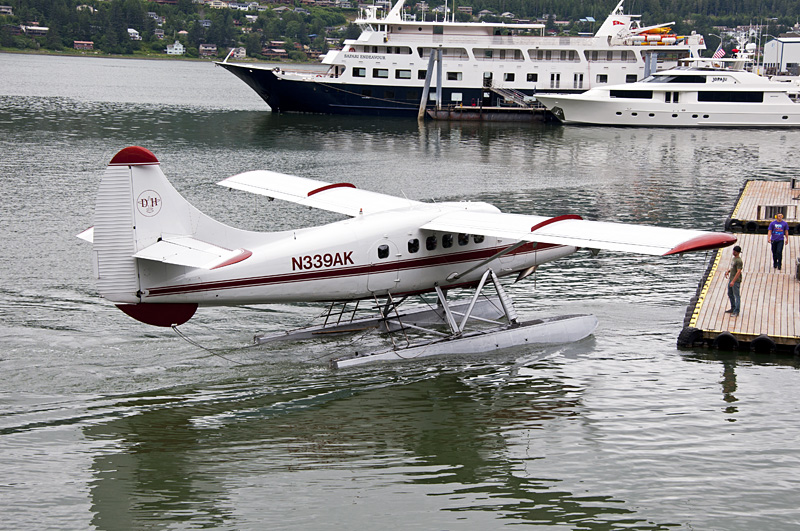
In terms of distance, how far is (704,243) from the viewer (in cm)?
1383

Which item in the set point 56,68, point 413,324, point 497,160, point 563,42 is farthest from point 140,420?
point 56,68

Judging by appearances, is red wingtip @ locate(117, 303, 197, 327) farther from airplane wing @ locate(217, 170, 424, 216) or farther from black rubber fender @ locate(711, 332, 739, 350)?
black rubber fender @ locate(711, 332, 739, 350)

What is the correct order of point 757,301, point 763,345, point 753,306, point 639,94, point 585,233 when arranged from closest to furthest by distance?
1. point 585,233
2. point 763,345
3. point 753,306
4. point 757,301
5. point 639,94

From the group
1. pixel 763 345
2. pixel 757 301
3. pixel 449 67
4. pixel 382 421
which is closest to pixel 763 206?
pixel 757 301

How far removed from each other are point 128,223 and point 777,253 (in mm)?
16635

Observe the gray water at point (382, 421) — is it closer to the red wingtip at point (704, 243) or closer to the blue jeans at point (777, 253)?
the blue jeans at point (777, 253)

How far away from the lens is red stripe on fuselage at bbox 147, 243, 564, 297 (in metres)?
14.9

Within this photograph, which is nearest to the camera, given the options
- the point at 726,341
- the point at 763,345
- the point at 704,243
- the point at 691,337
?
the point at 704,243

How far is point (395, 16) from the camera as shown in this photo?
78.7 m

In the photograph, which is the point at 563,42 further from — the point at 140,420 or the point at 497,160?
the point at 140,420

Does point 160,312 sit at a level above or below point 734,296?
above

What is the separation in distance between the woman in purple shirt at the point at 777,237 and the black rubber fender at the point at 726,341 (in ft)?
17.8

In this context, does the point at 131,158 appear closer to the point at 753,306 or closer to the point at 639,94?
the point at 753,306

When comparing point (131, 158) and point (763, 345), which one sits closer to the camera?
point (131, 158)
